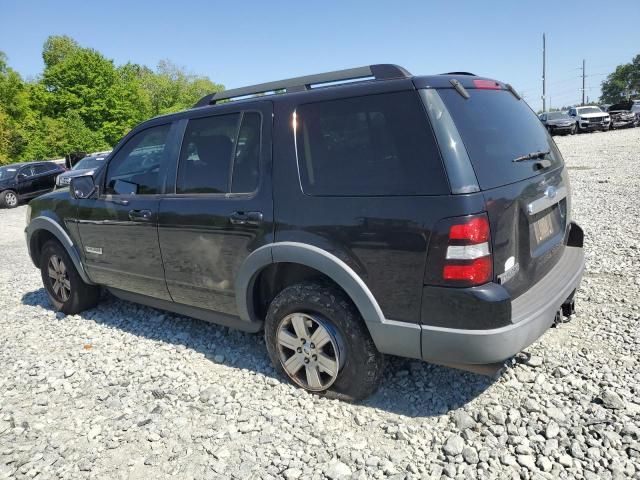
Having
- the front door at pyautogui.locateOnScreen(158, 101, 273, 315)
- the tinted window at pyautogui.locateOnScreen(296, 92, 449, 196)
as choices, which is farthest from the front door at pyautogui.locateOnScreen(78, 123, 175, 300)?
the tinted window at pyautogui.locateOnScreen(296, 92, 449, 196)

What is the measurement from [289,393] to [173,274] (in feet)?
4.32

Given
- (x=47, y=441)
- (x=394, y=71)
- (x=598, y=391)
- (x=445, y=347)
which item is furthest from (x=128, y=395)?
(x=598, y=391)

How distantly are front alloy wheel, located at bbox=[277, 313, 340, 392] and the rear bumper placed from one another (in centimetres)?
63

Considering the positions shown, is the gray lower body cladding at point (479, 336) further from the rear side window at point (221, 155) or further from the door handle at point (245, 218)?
the rear side window at point (221, 155)

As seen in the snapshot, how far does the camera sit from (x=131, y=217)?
3828 millimetres

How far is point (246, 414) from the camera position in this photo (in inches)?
115

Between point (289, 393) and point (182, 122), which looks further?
point (182, 122)

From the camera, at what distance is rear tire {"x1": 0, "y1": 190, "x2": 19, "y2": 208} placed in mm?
16703

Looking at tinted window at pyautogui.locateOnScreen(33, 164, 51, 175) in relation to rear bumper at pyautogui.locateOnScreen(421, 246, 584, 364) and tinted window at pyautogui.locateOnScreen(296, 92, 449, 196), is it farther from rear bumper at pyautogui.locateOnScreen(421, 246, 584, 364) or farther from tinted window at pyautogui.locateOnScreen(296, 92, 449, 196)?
rear bumper at pyautogui.locateOnScreen(421, 246, 584, 364)

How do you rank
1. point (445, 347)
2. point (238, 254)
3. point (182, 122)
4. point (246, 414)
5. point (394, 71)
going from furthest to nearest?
point (182, 122), point (238, 254), point (246, 414), point (394, 71), point (445, 347)

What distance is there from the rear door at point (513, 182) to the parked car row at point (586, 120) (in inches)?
1086

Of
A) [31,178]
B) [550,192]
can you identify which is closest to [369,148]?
[550,192]

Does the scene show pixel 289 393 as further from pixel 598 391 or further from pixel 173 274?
pixel 598 391

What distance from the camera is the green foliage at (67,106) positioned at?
42438 mm
